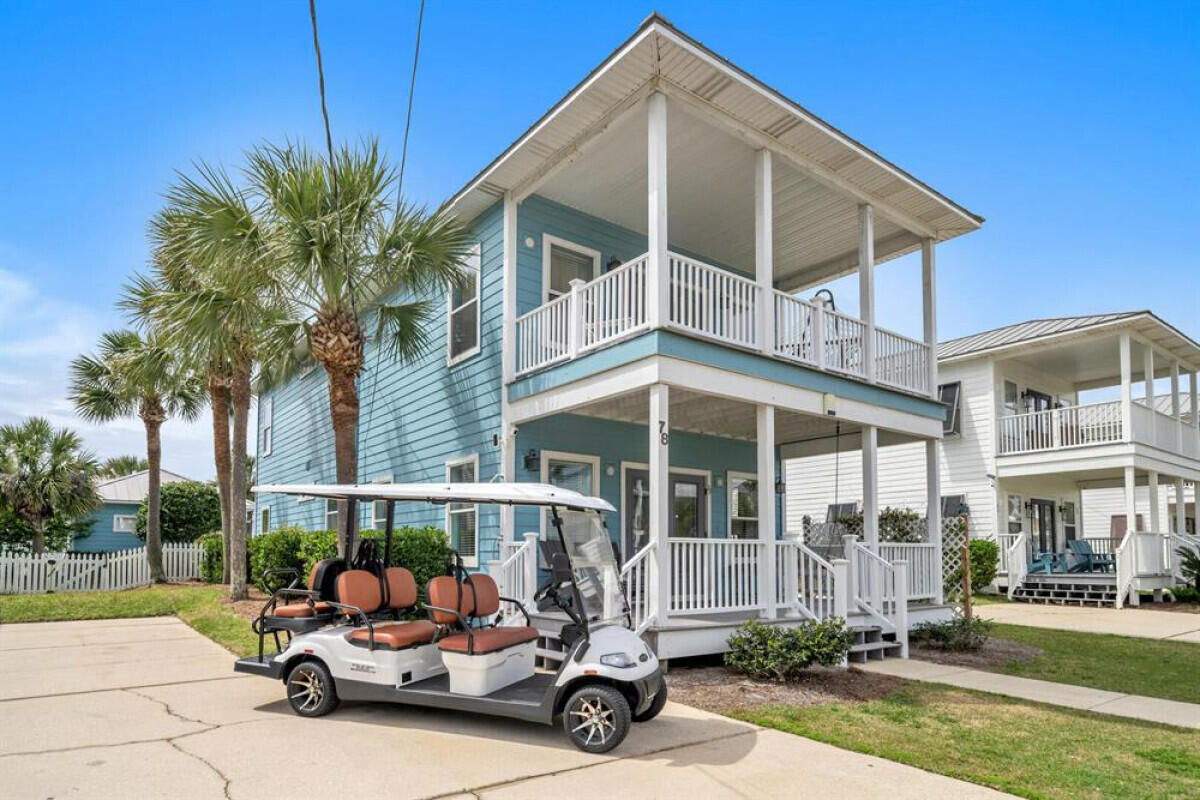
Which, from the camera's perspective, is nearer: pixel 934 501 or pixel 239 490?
pixel 934 501

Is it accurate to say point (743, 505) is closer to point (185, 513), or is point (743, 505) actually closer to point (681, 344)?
point (681, 344)

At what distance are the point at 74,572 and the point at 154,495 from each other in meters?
2.28

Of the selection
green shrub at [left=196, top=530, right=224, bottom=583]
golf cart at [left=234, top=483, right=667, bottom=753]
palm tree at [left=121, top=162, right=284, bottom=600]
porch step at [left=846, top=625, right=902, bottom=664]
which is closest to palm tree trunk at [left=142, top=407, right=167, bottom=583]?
green shrub at [left=196, top=530, right=224, bottom=583]

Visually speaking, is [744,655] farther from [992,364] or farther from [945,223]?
[992,364]

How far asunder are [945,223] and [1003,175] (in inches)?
112

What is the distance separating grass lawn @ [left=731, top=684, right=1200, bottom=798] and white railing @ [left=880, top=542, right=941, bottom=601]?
13.3ft

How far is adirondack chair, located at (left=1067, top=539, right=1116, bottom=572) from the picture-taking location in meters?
20.6

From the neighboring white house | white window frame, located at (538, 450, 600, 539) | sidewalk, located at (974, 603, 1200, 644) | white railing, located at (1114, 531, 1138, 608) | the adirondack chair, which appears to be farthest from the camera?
the adirondack chair

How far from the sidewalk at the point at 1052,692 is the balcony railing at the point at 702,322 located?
3.93 meters

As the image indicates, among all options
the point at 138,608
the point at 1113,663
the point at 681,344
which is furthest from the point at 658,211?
the point at 138,608

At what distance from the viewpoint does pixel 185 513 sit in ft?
88.4

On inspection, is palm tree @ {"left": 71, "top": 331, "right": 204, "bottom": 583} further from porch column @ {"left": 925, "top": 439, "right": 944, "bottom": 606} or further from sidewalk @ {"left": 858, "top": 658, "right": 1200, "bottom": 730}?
sidewalk @ {"left": 858, "top": 658, "right": 1200, "bottom": 730}

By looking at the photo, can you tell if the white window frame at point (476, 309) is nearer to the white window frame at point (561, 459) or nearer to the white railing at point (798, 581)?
the white window frame at point (561, 459)

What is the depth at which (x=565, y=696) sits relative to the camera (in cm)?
589
